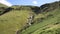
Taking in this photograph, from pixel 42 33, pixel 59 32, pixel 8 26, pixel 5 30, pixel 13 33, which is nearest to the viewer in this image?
pixel 59 32

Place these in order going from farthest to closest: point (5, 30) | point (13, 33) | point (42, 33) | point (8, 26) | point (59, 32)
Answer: point (8, 26), point (5, 30), point (13, 33), point (42, 33), point (59, 32)

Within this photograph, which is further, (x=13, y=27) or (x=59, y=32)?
(x=13, y=27)

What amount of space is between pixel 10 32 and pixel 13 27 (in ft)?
41.7

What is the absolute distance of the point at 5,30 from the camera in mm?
104562

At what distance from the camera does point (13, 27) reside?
4316 inches

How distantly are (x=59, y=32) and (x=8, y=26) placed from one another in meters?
63.3

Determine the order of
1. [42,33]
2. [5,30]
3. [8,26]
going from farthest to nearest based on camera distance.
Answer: [8,26], [5,30], [42,33]

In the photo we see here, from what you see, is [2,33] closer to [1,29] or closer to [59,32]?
[1,29]

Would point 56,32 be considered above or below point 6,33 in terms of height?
above

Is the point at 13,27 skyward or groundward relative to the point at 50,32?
groundward

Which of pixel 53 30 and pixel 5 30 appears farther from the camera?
pixel 5 30

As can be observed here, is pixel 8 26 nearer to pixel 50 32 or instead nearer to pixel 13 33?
pixel 13 33

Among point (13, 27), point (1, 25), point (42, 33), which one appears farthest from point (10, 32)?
point (42, 33)

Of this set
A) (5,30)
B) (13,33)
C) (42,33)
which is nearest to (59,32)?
(42,33)
